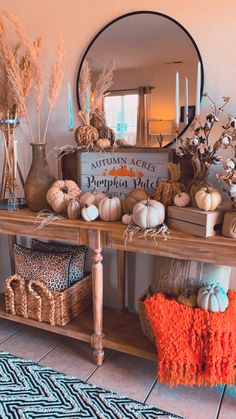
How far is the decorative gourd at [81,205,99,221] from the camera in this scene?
167 centimetres

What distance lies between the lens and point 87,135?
1.86 meters

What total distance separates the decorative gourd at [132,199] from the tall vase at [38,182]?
0.46m

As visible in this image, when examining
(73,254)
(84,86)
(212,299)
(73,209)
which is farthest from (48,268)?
(84,86)

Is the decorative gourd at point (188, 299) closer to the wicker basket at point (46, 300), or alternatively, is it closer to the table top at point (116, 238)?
the table top at point (116, 238)

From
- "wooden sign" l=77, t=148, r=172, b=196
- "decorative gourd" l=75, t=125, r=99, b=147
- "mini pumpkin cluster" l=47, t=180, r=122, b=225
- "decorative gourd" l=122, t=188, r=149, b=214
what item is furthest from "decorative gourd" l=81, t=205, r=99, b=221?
"decorative gourd" l=75, t=125, r=99, b=147

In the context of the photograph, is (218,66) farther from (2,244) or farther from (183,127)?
(2,244)

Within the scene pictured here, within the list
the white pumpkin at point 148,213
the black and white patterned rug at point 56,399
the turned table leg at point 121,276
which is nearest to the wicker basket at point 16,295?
the black and white patterned rug at point 56,399

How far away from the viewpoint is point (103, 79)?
1934 millimetres

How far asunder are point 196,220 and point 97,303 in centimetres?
68

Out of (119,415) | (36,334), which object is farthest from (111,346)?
(36,334)

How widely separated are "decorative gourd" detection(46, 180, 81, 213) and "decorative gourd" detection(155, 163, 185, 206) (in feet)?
1.40

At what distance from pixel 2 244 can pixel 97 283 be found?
113 centimetres

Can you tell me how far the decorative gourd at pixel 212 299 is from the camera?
5.02ft

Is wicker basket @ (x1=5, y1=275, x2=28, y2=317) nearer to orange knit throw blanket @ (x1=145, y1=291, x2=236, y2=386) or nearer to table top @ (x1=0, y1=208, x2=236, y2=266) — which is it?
table top @ (x1=0, y1=208, x2=236, y2=266)
